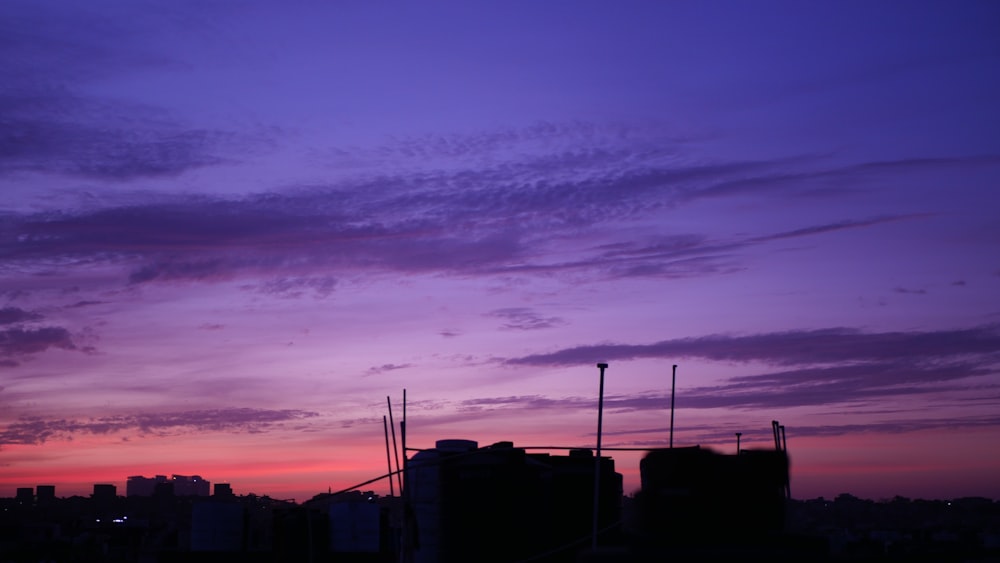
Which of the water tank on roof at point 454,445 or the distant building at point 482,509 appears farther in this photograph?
the water tank on roof at point 454,445

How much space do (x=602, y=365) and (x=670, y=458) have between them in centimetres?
430

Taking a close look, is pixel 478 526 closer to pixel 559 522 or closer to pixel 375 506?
pixel 559 522

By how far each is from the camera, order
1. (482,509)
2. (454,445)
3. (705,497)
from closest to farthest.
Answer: (705,497), (482,509), (454,445)

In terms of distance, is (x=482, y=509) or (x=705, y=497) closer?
(x=705, y=497)

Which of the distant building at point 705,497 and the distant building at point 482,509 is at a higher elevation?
the distant building at point 705,497

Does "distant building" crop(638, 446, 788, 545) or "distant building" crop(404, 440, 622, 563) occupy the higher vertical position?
"distant building" crop(638, 446, 788, 545)

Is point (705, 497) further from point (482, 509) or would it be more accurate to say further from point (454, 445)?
point (454, 445)

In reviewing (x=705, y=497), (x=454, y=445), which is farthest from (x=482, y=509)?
(x=705, y=497)

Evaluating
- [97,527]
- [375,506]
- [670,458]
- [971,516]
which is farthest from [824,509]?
[670,458]

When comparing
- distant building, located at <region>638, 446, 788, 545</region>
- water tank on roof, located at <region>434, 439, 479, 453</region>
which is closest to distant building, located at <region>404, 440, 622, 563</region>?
water tank on roof, located at <region>434, 439, 479, 453</region>

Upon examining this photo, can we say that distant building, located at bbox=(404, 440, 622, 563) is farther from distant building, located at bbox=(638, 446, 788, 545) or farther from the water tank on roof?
distant building, located at bbox=(638, 446, 788, 545)

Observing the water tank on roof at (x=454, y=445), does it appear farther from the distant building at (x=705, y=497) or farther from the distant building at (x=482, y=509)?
the distant building at (x=705, y=497)

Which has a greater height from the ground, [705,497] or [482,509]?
[705,497]

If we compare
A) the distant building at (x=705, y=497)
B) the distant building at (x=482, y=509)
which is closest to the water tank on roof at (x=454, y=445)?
the distant building at (x=482, y=509)
